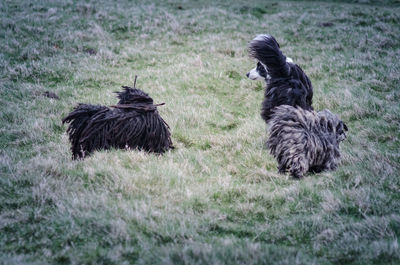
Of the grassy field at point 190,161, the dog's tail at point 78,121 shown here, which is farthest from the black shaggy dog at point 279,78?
the dog's tail at point 78,121

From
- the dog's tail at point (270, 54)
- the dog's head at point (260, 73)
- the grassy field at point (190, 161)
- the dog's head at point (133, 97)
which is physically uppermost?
the dog's tail at point (270, 54)

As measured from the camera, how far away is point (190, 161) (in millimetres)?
5133

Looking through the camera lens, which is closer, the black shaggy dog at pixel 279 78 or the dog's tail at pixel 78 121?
the dog's tail at pixel 78 121

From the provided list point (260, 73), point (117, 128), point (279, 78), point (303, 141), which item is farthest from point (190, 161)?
point (260, 73)

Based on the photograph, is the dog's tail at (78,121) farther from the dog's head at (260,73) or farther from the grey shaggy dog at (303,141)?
the dog's head at (260,73)

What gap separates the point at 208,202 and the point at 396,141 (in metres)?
3.38

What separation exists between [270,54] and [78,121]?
285 cm

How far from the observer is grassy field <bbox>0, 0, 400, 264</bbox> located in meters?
3.25

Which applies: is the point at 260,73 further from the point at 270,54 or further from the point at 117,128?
the point at 117,128

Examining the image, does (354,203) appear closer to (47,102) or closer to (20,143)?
(20,143)

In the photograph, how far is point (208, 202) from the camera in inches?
160

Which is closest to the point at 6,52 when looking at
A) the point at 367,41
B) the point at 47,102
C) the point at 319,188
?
the point at 47,102

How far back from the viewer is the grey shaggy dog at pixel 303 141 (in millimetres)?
4785

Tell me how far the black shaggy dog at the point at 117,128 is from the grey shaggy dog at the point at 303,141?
4.97 ft
